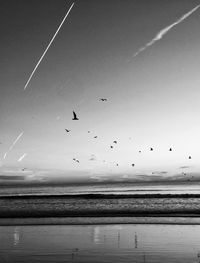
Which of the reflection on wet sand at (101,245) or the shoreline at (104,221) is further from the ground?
the shoreline at (104,221)

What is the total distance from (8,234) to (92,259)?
793 cm

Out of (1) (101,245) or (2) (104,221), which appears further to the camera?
(2) (104,221)

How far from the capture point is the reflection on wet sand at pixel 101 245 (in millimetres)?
12927

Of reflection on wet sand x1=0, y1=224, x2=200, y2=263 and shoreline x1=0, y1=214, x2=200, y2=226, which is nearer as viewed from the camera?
reflection on wet sand x1=0, y1=224, x2=200, y2=263

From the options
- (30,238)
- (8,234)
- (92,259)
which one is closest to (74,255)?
(92,259)

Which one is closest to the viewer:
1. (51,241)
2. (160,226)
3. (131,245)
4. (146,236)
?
(131,245)

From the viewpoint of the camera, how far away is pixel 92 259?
12695mm

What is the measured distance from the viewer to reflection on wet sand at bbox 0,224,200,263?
12.9 metres

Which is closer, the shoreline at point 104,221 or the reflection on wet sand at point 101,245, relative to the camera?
the reflection on wet sand at point 101,245

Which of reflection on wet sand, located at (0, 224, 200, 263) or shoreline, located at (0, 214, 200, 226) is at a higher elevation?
shoreline, located at (0, 214, 200, 226)

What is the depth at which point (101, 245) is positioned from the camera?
15.5 m

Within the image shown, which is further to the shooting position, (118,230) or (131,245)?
(118,230)

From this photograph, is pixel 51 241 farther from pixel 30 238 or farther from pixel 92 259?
pixel 92 259

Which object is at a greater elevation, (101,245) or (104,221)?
(104,221)
